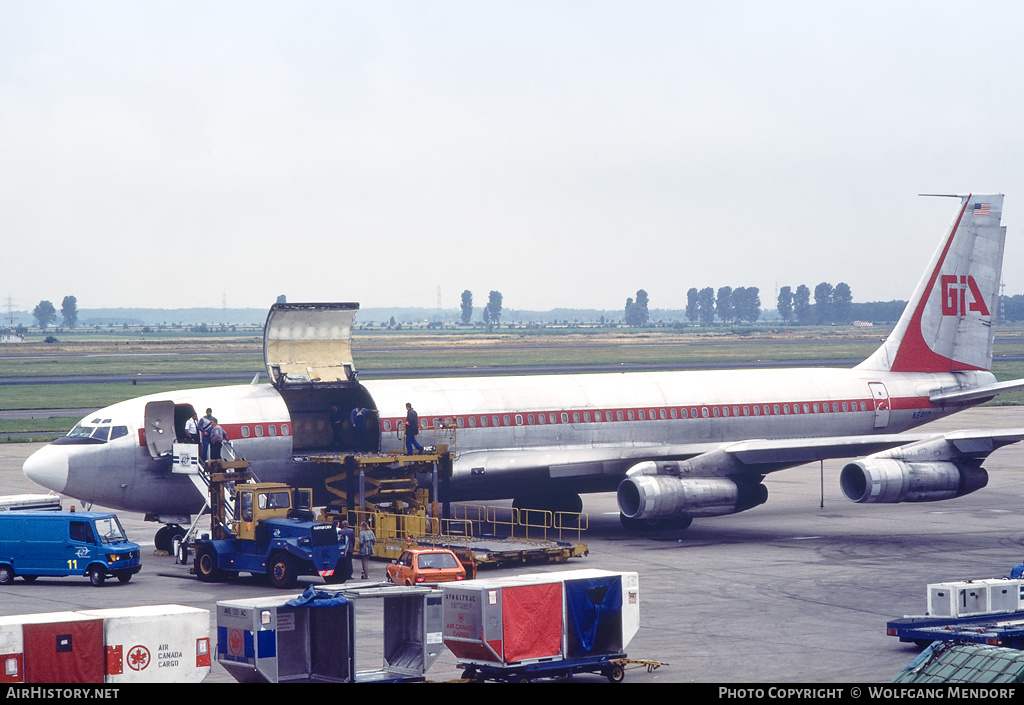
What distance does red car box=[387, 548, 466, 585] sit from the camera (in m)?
30.1

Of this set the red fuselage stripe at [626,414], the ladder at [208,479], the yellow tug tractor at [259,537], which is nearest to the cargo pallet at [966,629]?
the yellow tug tractor at [259,537]

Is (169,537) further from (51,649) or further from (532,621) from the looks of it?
(532,621)

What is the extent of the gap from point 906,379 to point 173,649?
1342 inches

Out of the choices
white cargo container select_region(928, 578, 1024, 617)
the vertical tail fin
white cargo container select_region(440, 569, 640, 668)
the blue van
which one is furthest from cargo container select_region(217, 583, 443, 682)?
the vertical tail fin

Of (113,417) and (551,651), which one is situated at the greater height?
(113,417)

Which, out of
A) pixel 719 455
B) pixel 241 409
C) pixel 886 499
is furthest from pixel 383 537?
pixel 886 499

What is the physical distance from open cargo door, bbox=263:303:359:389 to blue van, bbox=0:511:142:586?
25.2 feet

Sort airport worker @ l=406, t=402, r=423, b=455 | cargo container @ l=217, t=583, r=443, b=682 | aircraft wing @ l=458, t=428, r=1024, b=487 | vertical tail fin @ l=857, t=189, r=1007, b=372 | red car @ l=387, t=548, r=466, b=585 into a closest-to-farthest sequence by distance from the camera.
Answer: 1. cargo container @ l=217, t=583, r=443, b=682
2. red car @ l=387, t=548, r=466, b=585
3. airport worker @ l=406, t=402, r=423, b=455
4. aircraft wing @ l=458, t=428, r=1024, b=487
5. vertical tail fin @ l=857, t=189, r=1007, b=372

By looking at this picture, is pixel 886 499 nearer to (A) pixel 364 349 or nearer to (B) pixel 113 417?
(B) pixel 113 417

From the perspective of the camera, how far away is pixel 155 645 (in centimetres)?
1959

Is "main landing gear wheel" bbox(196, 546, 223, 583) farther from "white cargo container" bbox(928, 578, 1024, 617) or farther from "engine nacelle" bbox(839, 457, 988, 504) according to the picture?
"engine nacelle" bbox(839, 457, 988, 504)

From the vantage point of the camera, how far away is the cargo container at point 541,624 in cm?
2100

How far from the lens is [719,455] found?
39156mm
